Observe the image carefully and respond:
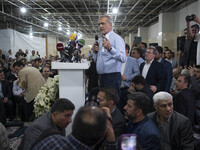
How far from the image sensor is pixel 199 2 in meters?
8.02

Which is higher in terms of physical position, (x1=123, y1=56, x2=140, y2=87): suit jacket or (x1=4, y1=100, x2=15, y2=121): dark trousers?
(x1=123, y1=56, x2=140, y2=87): suit jacket

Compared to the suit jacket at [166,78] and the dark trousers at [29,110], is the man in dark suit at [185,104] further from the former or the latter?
the dark trousers at [29,110]

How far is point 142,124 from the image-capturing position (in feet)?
A: 6.20

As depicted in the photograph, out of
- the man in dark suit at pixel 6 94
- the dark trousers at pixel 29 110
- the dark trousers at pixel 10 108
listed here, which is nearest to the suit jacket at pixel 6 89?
the man in dark suit at pixel 6 94

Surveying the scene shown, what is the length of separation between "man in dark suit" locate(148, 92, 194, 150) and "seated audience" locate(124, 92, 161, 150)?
1.01 ft

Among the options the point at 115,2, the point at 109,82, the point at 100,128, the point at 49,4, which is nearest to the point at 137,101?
the point at 109,82

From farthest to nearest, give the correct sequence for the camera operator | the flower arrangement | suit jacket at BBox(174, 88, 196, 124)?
the camera operator, suit jacket at BBox(174, 88, 196, 124), the flower arrangement

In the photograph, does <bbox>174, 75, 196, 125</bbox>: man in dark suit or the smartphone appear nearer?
the smartphone

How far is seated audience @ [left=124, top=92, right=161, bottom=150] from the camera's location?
175 centimetres

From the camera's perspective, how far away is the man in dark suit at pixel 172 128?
2.16 meters

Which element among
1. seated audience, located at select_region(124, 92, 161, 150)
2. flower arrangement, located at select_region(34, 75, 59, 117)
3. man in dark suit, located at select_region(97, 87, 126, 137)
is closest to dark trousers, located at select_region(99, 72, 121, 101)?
man in dark suit, located at select_region(97, 87, 126, 137)

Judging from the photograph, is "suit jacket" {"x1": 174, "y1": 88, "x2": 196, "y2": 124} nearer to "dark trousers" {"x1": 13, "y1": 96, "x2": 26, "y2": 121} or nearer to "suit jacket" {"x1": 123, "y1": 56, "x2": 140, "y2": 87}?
"suit jacket" {"x1": 123, "y1": 56, "x2": 140, "y2": 87}

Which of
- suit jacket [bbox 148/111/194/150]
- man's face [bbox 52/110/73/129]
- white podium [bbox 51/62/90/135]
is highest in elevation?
white podium [bbox 51/62/90/135]

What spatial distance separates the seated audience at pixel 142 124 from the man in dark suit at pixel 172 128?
0.31 metres
